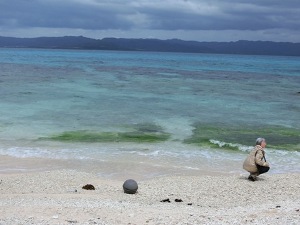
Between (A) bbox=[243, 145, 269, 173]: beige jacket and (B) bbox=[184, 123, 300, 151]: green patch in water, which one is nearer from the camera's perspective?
(A) bbox=[243, 145, 269, 173]: beige jacket

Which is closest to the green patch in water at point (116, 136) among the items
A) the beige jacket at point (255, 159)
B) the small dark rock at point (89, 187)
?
the beige jacket at point (255, 159)

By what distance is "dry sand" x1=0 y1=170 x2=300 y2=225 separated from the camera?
8539 millimetres

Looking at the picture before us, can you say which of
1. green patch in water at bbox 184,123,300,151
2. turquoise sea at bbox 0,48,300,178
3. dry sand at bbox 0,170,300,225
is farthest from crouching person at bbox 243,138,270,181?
green patch in water at bbox 184,123,300,151

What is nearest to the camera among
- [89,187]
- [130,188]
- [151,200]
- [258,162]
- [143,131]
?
[151,200]

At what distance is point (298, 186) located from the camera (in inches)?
505

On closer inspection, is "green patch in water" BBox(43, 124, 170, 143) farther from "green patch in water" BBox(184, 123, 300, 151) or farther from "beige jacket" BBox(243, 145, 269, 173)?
"beige jacket" BBox(243, 145, 269, 173)

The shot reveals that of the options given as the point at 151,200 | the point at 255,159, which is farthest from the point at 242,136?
the point at 151,200

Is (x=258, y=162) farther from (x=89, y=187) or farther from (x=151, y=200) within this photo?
(x=89, y=187)

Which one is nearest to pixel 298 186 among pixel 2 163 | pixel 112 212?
pixel 112 212

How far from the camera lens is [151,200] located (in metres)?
11.0

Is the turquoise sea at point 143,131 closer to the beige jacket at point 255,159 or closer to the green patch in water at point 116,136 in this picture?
the green patch in water at point 116,136

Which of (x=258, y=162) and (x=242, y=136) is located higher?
(x=258, y=162)

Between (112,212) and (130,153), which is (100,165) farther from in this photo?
(112,212)

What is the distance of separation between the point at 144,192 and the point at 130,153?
5.76 metres
